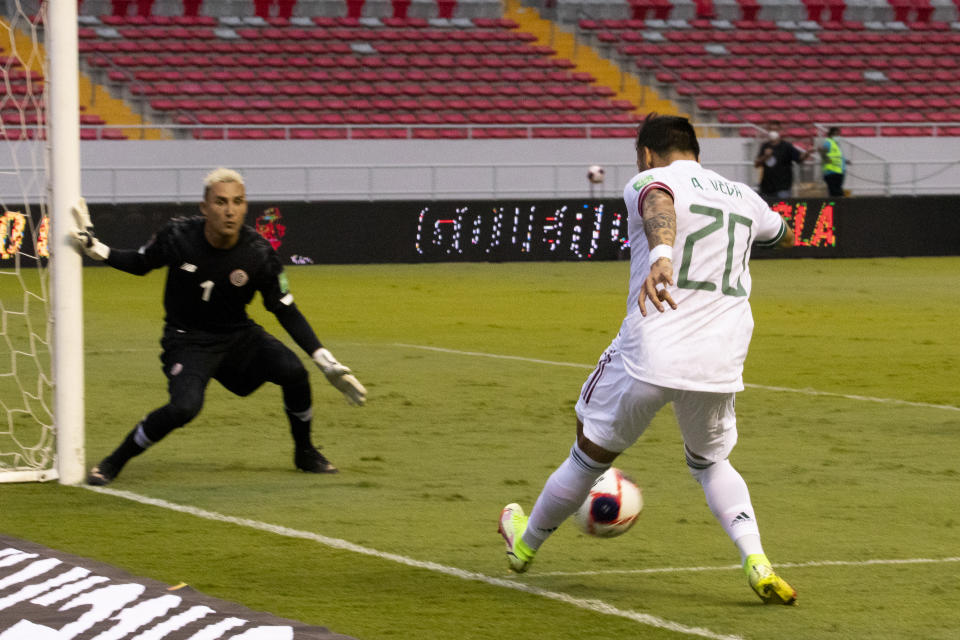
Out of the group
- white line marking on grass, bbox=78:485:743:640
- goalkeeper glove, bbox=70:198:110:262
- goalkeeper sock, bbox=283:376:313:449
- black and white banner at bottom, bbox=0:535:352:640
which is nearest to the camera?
black and white banner at bottom, bbox=0:535:352:640

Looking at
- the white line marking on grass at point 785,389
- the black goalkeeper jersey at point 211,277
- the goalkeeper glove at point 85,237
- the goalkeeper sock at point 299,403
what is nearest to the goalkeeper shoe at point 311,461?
the goalkeeper sock at point 299,403

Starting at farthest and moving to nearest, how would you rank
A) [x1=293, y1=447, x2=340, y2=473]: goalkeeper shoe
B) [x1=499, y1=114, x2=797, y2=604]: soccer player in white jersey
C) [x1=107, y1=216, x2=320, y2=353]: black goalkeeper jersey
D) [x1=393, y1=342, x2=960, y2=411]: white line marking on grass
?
[x1=393, y1=342, x2=960, y2=411]: white line marking on grass < [x1=293, y1=447, x2=340, y2=473]: goalkeeper shoe < [x1=107, y1=216, x2=320, y2=353]: black goalkeeper jersey < [x1=499, y1=114, x2=797, y2=604]: soccer player in white jersey

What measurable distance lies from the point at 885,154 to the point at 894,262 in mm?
5422

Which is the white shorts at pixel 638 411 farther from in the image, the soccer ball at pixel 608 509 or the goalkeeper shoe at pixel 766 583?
the soccer ball at pixel 608 509

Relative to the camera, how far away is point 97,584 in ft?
17.7

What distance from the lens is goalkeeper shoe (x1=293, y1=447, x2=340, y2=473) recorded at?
26.6ft

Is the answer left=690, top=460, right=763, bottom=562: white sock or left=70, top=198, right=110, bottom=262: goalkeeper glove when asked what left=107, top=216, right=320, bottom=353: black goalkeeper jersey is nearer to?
left=70, top=198, right=110, bottom=262: goalkeeper glove

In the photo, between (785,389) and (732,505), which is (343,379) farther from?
(785,389)

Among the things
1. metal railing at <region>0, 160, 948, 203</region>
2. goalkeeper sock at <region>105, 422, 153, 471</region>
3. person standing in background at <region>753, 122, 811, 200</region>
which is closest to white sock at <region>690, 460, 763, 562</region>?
goalkeeper sock at <region>105, 422, 153, 471</region>

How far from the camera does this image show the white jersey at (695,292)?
17.0 feet

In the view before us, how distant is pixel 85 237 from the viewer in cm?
731

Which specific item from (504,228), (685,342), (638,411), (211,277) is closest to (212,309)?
(211,277)

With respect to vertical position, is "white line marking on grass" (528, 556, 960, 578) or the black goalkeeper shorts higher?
the black goalkeeper shorts

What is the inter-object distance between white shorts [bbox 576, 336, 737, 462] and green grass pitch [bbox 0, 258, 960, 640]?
53 centimetres
